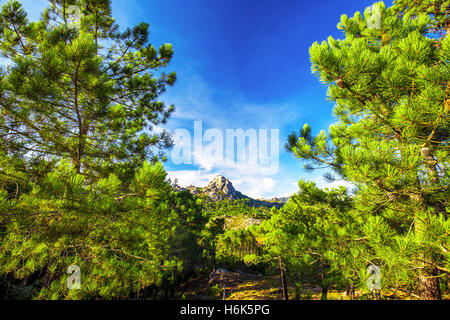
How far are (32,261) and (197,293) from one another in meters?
18.9

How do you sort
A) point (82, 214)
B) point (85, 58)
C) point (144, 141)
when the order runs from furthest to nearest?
point (144, 141)
point (85, 58)
point (82, 214)

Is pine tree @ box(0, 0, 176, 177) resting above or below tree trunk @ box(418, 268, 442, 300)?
above

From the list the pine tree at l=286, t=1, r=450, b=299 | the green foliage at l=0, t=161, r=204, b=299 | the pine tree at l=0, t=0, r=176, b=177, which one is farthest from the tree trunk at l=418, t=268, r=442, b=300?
the pine tree at l=0, t=0, r=176, b=177

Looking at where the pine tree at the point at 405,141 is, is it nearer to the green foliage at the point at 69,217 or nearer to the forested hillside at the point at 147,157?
the forested hillside at the point at 147,157

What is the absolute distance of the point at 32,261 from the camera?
94.8 inches

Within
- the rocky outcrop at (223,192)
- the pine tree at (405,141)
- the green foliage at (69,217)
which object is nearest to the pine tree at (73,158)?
the green foliage at (69,217)

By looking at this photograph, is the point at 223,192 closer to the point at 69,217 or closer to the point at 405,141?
the point at 405,141

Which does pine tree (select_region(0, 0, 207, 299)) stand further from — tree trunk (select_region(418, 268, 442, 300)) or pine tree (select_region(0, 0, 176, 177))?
tree trunk (select_region(418, 268, 442, 300))

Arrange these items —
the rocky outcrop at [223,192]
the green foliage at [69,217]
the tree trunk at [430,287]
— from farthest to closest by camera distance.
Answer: the rocky outcrop at [223,192] < the tree trunk at [430,287] < the green foliage at [69,217]

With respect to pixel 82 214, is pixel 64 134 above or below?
above

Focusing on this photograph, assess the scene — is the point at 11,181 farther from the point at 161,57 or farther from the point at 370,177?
the point at 370,177

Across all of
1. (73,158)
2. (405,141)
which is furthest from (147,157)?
(405,141)
